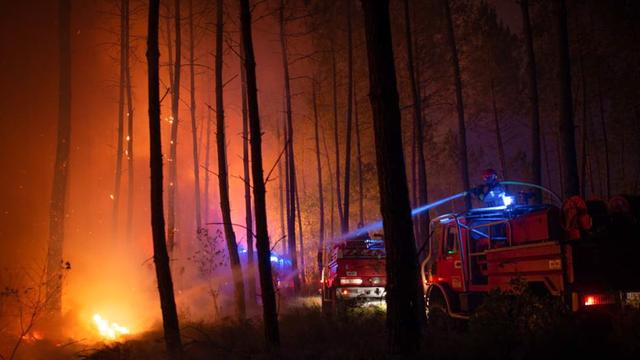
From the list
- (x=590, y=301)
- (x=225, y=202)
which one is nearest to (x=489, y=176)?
(x=590, y=301)

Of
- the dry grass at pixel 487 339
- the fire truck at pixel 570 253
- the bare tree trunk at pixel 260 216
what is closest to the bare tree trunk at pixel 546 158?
the fire truck at pixel 570 253

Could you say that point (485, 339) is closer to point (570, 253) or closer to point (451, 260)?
point (570, 253)

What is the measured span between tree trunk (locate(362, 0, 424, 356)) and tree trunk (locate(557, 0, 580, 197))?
25.2 ft

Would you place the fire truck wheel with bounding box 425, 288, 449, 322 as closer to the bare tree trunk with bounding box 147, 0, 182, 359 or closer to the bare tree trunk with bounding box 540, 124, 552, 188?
the bare tree trunk with bounding box 147, 0, 182, 359

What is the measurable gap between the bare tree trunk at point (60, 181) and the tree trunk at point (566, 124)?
554 inches

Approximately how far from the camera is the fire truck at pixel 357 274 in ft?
46.8

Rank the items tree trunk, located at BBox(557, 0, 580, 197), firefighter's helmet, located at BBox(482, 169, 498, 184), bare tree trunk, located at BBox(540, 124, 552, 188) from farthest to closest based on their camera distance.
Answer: bare tree trunk, located at BBox(540, 124, 552, 188), tree trunk, located at BBox(557, 0, 580, 197), firefighter's helmet, located at BBox(482, 169, 498, 184)

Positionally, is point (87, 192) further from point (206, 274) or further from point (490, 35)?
point (490, 35)

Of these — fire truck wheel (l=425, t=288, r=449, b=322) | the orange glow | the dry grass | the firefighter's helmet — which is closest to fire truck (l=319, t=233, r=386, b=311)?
fire truck wheel (l=425, t=288, r=449, b=322)

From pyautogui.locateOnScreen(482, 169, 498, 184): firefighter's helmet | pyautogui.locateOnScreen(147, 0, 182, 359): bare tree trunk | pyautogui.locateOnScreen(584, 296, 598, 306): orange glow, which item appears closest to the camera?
pyautogui.locateOnScreen(584, 296, 598, 306): orange glow

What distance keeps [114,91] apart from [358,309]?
25615 mm

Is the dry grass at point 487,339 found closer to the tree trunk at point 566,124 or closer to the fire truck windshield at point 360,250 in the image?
the tree trunk at point 566,124

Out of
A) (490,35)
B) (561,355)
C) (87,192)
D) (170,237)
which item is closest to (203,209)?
(87,192)

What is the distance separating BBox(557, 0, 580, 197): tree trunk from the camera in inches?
444
